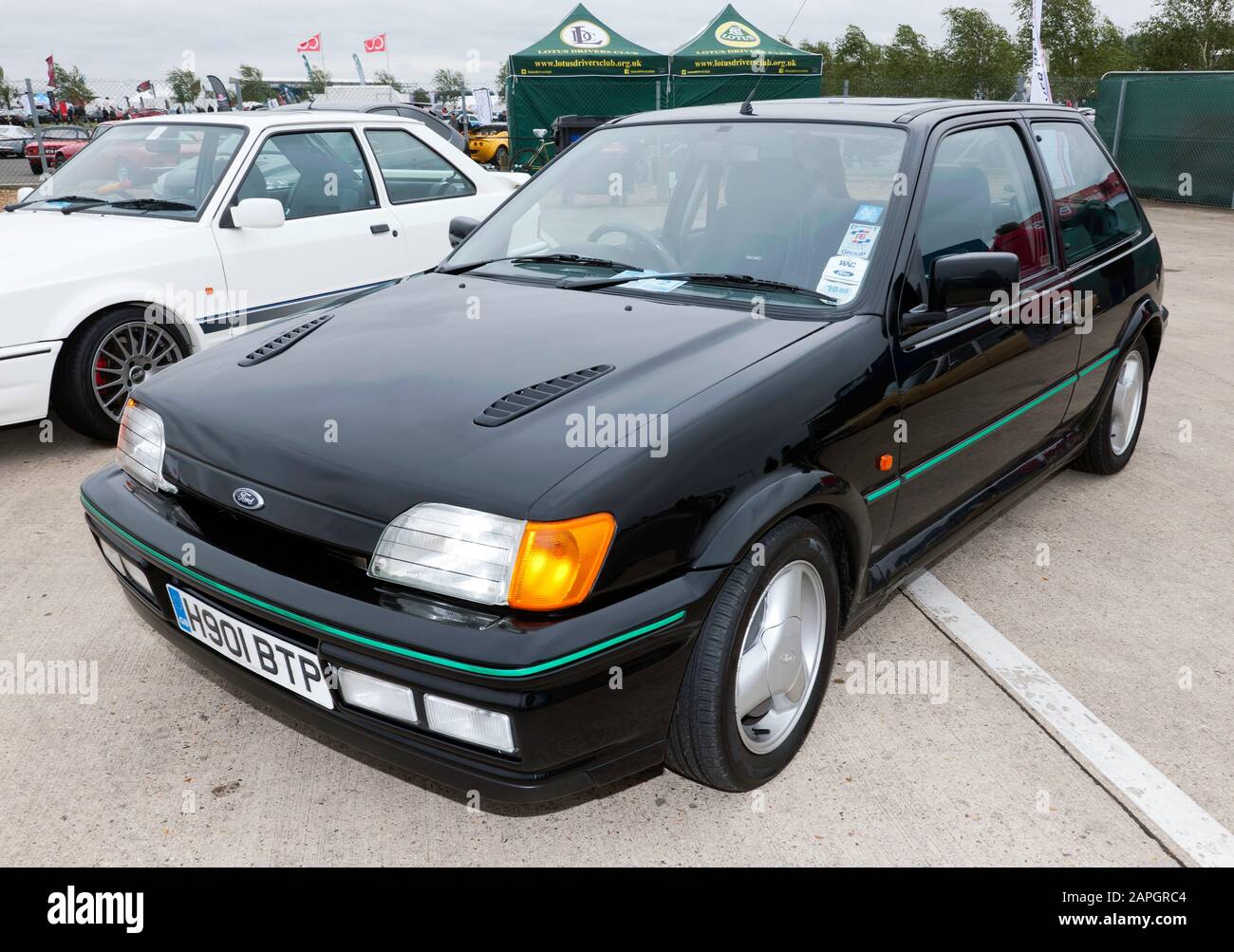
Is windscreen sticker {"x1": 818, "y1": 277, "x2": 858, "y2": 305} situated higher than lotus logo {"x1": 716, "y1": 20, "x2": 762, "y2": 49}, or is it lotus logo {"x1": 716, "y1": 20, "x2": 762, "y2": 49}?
lotus logo {"x1": 716, "y1": 20, "x2": 762, "y2": 49}

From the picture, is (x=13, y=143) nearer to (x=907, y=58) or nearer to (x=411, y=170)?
(x=411, y=170)

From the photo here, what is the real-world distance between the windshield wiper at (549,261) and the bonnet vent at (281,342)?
21.9 inches

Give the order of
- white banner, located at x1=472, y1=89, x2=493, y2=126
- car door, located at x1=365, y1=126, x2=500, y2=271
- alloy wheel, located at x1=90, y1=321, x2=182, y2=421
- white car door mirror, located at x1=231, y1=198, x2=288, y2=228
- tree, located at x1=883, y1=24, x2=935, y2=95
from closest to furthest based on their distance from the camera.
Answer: alloy wheel, located at x1=90, y1=321, x2=182, y2=421, white car door mirror, located at x1=231, y1=198, x2=288, y2=228, car door, located at x1=365, y1=126, x2=500, y2=271, white banner, located at x1=472, y1=89, x2=493, y2=126, tree, located at x1=883, y1=24, x2=935, y2=95

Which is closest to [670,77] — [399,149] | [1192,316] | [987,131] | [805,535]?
[1192,316]

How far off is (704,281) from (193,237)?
10.8ft

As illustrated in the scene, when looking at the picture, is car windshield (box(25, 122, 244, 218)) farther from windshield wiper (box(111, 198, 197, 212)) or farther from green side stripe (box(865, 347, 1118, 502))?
green side stripe (box(865, 347, 1118, 502))

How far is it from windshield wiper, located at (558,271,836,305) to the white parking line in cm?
129

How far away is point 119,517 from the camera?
95.4 inches

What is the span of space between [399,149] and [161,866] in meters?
4.78

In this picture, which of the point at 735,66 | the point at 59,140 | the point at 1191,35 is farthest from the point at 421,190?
the point at 1191,35

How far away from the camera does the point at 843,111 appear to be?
320 centimetres

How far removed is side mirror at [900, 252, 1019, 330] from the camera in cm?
265

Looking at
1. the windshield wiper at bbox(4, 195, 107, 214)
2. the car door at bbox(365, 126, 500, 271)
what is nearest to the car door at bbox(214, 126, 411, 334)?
the car door at bbox(365, 126, 500, 271)
